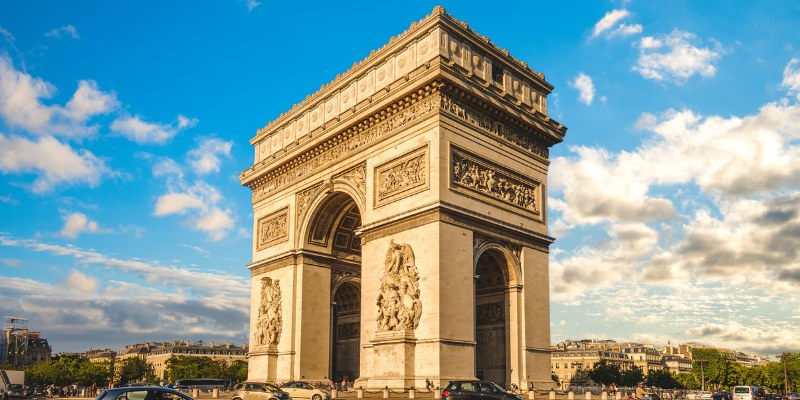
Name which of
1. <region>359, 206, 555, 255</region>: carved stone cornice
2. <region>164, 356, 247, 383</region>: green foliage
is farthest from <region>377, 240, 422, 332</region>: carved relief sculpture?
<region>164, 356, 247, 383</region>: green foliage

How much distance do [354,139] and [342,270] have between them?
8.36 m

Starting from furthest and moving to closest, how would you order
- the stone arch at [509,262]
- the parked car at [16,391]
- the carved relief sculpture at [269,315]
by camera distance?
the parked car at [16,391]
the carved relief sculpture at [269,315]
the stone arch at [509,262]

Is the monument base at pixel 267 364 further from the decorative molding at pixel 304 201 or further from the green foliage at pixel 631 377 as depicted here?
the green foliage at pixel 631 377

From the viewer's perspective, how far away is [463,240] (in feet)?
97.6

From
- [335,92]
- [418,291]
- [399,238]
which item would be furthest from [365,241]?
[335,92]

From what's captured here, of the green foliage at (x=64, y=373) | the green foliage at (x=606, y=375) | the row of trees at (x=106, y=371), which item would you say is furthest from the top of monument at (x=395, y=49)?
the green foliage at (x=606, y=375)

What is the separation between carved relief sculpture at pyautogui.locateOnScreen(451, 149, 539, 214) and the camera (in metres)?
30.4

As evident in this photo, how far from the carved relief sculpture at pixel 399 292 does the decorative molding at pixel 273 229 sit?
10.3 meters

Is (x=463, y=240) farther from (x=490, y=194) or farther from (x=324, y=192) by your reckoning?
(x=324, y=192)

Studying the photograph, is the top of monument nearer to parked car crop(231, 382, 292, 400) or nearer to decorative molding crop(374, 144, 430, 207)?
decorative molding crop(374, 144, 430, 207)

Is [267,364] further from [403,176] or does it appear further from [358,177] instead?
[403,176]

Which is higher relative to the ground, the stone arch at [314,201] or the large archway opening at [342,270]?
the stone arch at [314,201]

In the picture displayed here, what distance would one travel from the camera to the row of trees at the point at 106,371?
3819 inches

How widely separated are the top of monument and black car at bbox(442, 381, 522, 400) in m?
15.3
